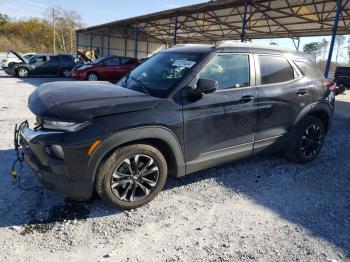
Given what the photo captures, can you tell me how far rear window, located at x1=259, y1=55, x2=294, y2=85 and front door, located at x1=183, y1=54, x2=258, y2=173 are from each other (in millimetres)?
223

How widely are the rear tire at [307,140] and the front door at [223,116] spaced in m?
1.08

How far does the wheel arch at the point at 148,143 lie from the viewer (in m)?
3.03

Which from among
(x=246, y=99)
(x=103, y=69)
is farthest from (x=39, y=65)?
(x=246, y=99)

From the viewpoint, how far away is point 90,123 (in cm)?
298

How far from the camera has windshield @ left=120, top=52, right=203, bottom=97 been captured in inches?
145

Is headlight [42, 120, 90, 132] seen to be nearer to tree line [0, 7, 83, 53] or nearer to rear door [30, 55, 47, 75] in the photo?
rear door [30, 55, 47, 75]

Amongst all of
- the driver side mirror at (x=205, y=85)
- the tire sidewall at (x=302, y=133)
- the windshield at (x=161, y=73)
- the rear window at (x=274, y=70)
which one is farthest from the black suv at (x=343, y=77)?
the driver side mirror at (x=205, y=85)

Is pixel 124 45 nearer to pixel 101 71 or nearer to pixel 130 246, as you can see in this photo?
pixel 101 71

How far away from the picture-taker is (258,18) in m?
19.3

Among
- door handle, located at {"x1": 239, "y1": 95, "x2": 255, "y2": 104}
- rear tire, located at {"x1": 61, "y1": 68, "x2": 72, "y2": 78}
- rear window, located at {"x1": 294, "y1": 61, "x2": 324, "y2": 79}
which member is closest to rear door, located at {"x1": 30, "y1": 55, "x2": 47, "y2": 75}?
rear tire, located at {"x1": 61, "y1": 68, "x2": 72, "y2": 78}

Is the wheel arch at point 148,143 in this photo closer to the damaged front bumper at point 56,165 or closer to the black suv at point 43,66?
the damaged front bumper at point 56,165

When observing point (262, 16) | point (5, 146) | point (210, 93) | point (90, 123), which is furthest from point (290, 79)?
point (262, 16)

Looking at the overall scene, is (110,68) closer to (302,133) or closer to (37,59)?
(37,59)

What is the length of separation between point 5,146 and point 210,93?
3647 mm
